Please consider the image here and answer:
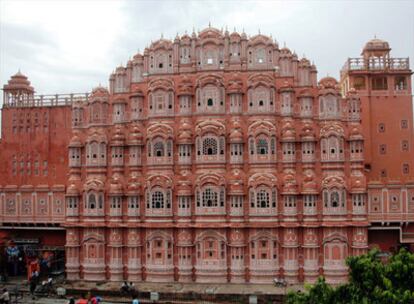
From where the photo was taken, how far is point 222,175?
120 ft

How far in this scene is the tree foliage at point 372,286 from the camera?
19.9 metres

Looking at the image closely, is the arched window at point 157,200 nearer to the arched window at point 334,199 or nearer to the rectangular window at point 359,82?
the arched window at point 334,199

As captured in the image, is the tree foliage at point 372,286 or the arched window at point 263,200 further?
the arched window at point 263,200

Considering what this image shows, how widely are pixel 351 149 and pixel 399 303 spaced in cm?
1874

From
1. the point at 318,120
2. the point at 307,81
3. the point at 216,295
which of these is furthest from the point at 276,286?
the point at 307,81

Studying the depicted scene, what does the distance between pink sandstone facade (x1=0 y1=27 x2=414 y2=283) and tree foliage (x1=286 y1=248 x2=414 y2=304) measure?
14191mm

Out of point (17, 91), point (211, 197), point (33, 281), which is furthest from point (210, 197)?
point (17, 91)

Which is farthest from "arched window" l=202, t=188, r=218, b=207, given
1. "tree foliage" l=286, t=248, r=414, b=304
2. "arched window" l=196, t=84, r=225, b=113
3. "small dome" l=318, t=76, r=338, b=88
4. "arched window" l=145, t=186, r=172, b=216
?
"tree foliage" l=286, t=248, r=414, b=304

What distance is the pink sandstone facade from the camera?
3609cm

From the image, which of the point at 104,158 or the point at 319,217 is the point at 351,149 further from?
the point at 104,158

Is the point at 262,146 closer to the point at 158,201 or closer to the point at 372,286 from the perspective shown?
the point at 158,201

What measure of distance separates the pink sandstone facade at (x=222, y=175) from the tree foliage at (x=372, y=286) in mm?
14191

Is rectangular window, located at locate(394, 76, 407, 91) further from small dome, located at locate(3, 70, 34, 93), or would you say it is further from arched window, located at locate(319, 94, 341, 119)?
small dome, located at locate(3, 70, 34, 93)

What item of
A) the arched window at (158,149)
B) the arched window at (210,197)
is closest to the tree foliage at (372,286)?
the arched window at (210,197)
